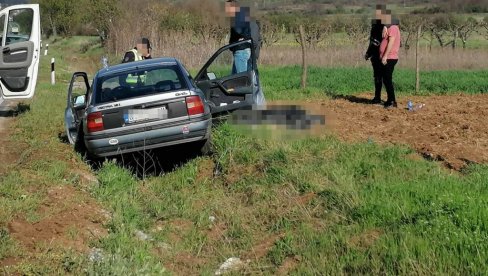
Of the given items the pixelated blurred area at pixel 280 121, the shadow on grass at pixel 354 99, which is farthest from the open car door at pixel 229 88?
the shadow on grass at pixel 354 99

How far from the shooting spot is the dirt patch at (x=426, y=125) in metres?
7.29

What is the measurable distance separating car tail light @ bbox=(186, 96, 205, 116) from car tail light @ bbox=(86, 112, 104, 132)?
112 cm

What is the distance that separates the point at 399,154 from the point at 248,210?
1.98m

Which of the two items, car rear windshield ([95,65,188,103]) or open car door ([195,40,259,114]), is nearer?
car rear windshield ([95,65,188,103])

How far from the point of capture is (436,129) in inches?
346

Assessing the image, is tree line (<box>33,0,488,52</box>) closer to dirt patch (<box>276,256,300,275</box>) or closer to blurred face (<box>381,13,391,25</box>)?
blurred face (<box>381,13,391,25</box>)

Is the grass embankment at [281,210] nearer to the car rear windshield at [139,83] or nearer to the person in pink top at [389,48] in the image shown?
the car rear windshield at [139,83]

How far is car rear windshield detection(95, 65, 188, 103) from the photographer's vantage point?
806 centimetres

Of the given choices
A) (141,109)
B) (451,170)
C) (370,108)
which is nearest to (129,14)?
(370,108)

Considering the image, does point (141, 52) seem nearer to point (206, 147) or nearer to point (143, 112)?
point (206, 147)

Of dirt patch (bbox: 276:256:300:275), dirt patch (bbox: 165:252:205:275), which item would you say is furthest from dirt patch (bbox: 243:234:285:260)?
dirt patch (bbox: 165:252:205:275)

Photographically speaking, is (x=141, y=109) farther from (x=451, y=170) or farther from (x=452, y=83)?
(x=452, y=83)

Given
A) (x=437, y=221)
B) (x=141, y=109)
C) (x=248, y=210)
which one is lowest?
(x=248, y=210)

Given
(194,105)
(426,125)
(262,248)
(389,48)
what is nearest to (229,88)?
(194,105)
